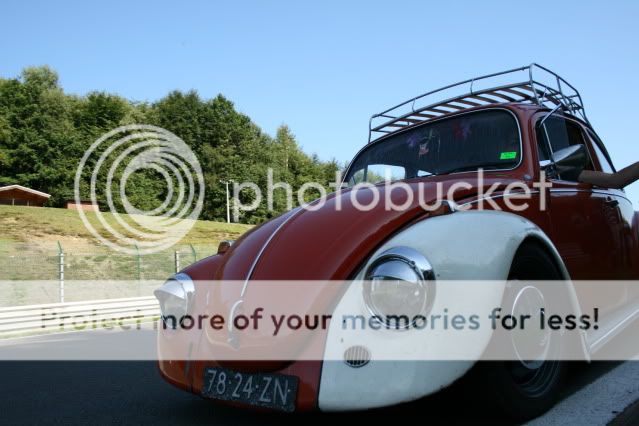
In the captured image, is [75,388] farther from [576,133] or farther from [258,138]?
[258,138]

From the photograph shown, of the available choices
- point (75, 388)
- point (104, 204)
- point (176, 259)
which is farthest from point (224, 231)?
point (75, 388)

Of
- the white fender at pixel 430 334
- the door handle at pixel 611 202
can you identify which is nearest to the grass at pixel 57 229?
the door handle at pixel 611 202

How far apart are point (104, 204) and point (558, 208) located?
171ft

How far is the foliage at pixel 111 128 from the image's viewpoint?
5016 centimetres

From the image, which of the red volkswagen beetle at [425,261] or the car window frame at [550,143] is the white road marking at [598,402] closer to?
the red volkswagen beetle at [425,261]

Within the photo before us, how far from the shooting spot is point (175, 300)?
300cm

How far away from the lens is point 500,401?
246cm

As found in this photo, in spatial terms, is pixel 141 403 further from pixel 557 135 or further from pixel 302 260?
pixel 557 135

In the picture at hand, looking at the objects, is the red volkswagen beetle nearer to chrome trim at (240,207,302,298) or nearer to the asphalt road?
chrome trim at (240,207,302,298)

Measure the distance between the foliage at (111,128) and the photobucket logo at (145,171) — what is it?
65 cm

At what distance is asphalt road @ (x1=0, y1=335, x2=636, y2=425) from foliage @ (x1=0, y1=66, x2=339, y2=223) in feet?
139

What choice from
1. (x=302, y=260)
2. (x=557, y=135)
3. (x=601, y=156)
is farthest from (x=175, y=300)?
(x=601, y=156)

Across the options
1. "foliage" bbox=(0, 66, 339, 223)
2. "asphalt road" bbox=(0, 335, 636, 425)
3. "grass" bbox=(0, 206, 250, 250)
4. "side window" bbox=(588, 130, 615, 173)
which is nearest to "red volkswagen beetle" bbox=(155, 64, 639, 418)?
"asphalt road" bbox=(0, 335, 636, 425)

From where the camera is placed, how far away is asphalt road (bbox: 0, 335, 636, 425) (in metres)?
2.75
